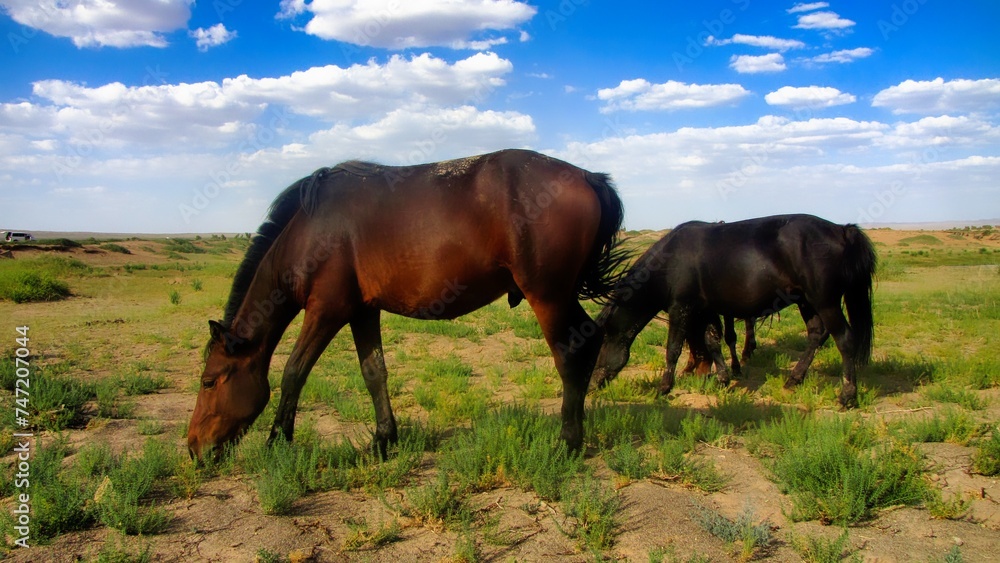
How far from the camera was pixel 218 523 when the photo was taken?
3.34 meters

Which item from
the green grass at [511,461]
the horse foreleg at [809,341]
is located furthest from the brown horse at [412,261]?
the horse foreleg at [809,341]

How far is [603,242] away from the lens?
4.49 m

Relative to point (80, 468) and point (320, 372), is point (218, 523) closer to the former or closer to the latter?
point (80, 468)

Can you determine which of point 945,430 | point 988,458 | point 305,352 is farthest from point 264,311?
point 945,430

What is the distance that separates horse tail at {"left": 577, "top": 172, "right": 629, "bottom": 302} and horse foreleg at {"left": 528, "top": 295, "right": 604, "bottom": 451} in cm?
26

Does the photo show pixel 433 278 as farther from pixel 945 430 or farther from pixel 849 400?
pixel 849 400

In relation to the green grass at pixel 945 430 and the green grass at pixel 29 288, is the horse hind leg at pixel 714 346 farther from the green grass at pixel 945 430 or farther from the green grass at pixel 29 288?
the green grass at pixel 29 288

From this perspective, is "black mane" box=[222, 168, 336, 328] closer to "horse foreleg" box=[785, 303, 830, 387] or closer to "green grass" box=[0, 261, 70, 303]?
"horse foreleg" box=[785, 303, 830, 387]

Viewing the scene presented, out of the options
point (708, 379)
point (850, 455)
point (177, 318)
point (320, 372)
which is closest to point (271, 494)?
point (850, 455)

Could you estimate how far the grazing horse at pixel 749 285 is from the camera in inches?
259

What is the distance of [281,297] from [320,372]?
3728 mm

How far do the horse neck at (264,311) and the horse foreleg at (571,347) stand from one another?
186 centimetres

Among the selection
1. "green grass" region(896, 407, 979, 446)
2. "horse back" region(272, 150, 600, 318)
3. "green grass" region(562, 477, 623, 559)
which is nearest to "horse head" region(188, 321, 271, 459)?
"horse back" region(272, 150, 600, 318)

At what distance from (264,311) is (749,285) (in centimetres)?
529
